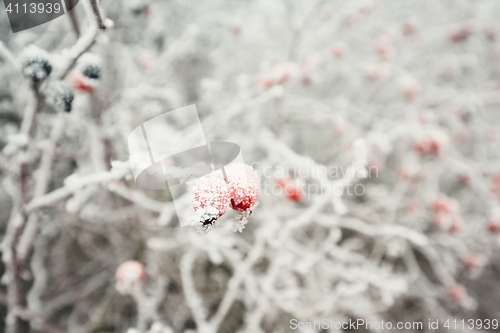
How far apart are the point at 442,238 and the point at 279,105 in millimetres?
1055

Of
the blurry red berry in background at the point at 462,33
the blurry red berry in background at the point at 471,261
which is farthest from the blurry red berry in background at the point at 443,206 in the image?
the blurry red berry in background at the point at 462,33

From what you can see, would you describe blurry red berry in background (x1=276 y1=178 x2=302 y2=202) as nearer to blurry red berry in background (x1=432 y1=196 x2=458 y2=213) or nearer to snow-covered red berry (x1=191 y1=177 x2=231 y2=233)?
snow-covered red berry (x1=191 y1=177 x2=231 y2=233)

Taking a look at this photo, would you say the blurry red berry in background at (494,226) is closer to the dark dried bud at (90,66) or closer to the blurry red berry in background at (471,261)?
the blurry red berry in background at (471,261)

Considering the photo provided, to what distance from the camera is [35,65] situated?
1.98ft

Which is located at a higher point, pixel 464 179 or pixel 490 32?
pixel 490 32

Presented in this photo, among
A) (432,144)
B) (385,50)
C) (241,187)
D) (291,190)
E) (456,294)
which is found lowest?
(456,294)

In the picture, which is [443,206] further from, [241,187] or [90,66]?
[90,66]

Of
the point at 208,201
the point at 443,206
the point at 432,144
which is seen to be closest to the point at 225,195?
the point at 208,201

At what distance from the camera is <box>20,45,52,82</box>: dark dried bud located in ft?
1.98

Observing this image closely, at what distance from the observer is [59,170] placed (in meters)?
1.51

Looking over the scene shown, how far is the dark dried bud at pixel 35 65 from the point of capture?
1.98 ft

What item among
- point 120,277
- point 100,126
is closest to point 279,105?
point 100,126

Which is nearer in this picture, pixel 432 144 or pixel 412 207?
pixel 432 144

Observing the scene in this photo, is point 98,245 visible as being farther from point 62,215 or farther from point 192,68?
point 192,68
